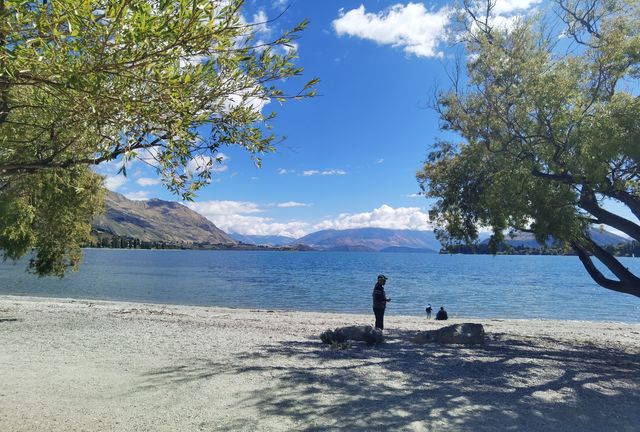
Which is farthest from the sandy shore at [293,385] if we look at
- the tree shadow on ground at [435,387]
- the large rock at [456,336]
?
the large rock at [456,336]

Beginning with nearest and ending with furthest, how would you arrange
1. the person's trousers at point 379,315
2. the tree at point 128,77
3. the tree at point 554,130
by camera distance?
the tree at point 128,77 < the tree at point 554,130 < the person's trousers at point 379,315

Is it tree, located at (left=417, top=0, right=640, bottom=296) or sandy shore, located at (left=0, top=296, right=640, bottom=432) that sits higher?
tree, located at (left=417, top=0, right=640, bottom=296)

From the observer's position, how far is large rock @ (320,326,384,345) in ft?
49.9

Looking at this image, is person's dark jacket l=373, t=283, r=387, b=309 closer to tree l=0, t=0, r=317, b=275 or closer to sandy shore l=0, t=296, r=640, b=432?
sandy shore l=0, t=296, r=640, b=432

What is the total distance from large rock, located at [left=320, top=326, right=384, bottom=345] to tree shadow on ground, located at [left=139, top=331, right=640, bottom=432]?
12.4 inches

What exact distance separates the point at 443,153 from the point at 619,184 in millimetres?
7583

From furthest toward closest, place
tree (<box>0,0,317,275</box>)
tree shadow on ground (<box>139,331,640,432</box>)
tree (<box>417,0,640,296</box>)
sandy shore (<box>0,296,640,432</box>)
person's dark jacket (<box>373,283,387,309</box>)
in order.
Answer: person's dark jacket (<box>373,283,387,309</box>) → tree (<box>417,0,640,296</box>) → tree shadow on ground (<box>139,331,640,432</box>) → sandy shore (<box>0,296,640,432</box>) → tree (<box>0,0,317,275</box>)

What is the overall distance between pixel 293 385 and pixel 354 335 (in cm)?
613

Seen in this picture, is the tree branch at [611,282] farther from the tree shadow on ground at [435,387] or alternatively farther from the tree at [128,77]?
the tree at [128,77]

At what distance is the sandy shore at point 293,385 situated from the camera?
7656 millimetres

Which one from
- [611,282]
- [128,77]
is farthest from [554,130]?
[128,77]

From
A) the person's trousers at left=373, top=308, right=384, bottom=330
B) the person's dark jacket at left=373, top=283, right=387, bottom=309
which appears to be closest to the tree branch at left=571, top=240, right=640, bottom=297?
the person's dark jacket at left=373, top=283, right=387, bottom=309

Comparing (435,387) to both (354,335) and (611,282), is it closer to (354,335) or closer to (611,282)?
(354,335)

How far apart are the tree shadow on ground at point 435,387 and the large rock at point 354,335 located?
31cm
